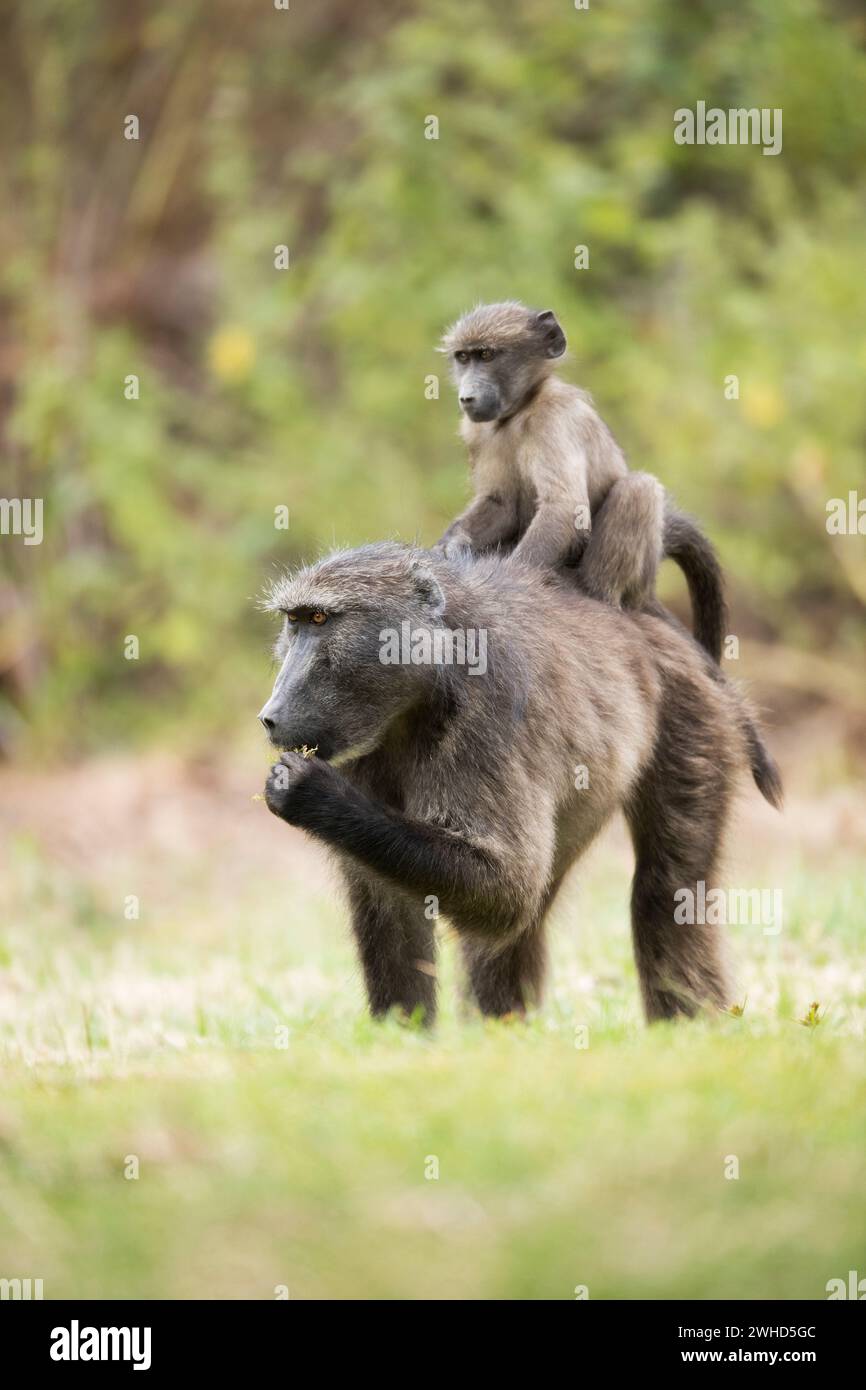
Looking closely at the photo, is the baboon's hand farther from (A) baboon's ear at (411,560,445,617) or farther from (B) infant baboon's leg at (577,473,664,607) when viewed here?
(B) infant baboon's leg at (577,473,664,607)

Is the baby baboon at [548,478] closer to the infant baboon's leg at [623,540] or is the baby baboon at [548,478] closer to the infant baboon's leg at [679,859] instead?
the infant baboon's leg at [623,540]

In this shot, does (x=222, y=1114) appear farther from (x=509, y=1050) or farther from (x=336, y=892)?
(x=336, y=892)

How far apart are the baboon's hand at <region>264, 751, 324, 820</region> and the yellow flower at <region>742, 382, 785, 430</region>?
7.65 m

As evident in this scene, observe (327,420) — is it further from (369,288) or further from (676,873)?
(676,873)

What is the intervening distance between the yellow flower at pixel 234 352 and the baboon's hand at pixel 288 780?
934 cm

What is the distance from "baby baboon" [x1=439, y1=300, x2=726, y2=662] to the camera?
208 inches

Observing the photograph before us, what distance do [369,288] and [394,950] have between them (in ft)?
27.0

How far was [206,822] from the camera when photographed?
11.9m

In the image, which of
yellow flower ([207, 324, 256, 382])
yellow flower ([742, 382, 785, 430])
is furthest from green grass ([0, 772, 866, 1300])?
yellow flower ([207, 324, 256, 382])

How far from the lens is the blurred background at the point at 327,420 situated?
6273 mm

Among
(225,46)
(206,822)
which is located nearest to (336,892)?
(206,822)
